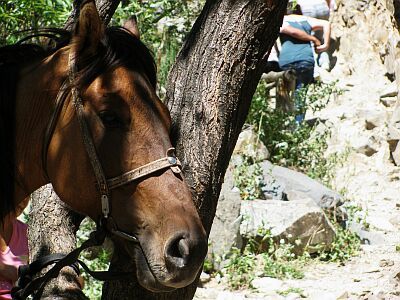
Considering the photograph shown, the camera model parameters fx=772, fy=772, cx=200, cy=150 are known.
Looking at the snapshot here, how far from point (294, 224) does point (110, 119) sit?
14.4 ft

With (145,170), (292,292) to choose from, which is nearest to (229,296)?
(292,292)

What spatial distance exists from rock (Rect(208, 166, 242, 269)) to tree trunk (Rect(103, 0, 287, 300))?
3.55 metres

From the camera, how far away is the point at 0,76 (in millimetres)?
2793

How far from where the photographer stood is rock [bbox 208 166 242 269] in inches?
251

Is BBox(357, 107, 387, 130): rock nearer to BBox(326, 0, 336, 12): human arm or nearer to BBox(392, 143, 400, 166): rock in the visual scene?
BBox(392, 143, 400, 166): rock

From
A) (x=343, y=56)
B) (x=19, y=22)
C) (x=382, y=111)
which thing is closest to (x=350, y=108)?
(x=382, y=111)

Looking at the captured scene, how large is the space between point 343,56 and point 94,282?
6.84 m

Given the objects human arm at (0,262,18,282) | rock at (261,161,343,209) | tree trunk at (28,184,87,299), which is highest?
tree trunk at (28,184,87,299)

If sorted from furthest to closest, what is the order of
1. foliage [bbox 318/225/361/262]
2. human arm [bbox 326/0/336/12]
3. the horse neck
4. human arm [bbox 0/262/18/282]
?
human arm [bbox 326/0/336/12]
foliage [bbox 318/225/361/262]
human arm [bbox 0/262/18/282]
the horse neck

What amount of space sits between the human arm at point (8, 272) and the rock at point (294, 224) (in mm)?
3561

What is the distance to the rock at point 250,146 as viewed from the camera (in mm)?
7941

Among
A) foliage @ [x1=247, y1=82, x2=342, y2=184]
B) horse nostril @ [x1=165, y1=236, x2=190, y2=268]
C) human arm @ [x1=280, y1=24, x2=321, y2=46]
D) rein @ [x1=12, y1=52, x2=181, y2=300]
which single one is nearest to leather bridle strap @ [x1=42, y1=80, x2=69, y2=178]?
rein @ [x1=12, y1=52, x2=181, y2=300]

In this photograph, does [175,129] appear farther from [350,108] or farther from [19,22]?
[350,108]

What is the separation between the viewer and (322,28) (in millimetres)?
10750
